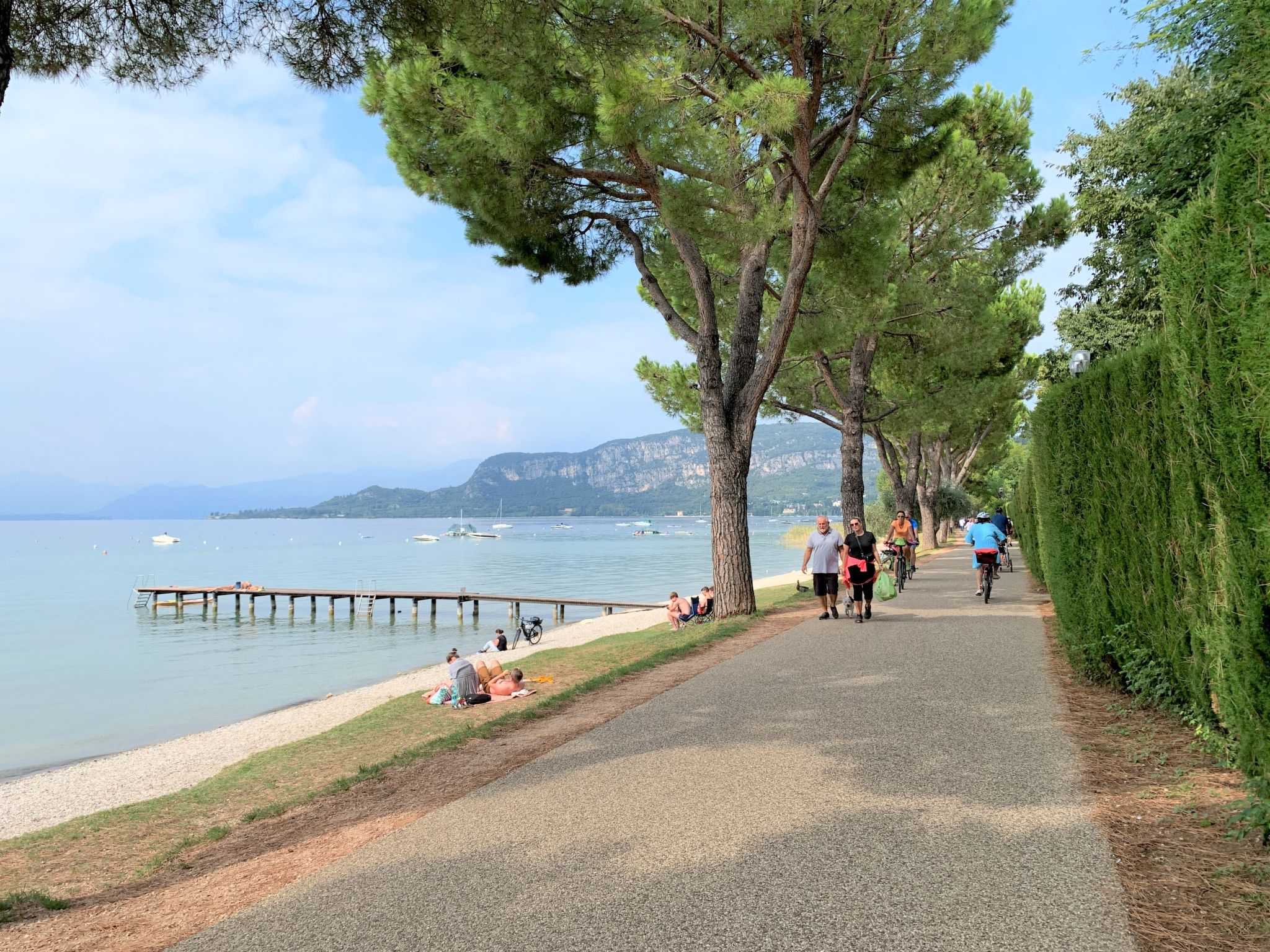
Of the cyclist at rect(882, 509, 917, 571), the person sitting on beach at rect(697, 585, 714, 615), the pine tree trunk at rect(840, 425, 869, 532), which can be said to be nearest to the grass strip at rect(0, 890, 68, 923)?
the person sitting on beach at rect(697, 585, 714, 615)

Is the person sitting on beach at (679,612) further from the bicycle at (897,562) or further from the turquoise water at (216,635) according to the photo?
the turquoise water at (216,635)

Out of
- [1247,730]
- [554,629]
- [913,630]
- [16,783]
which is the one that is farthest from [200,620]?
[1247,730]

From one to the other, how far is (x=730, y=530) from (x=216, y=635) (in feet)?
93.7

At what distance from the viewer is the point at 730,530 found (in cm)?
1355

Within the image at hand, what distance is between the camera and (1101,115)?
22.0 metres

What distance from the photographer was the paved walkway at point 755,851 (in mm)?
3271

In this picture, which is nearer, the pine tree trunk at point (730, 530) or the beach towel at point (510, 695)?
the beach towel at point (510, 695)

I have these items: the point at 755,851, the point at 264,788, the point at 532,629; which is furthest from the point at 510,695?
the point at 532,629

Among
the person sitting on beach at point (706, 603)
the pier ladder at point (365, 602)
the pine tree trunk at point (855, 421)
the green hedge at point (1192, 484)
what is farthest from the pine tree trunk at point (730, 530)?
the pier ladder at point (365, 602)

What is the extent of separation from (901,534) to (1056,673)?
37.4 ft

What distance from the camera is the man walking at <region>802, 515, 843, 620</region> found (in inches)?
511

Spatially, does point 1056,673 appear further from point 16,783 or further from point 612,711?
point 16,783

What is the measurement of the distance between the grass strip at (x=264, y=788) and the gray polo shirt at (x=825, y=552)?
2659mm

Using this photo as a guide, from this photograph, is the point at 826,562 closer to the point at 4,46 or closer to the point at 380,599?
the point at 4,46
